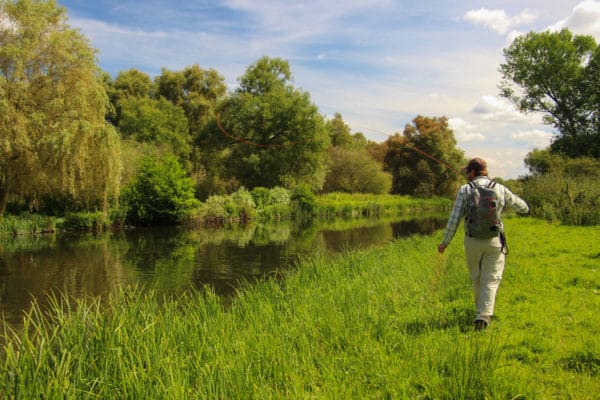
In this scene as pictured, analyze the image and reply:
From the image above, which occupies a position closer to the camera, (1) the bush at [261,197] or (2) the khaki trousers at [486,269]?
(2) the khaki trousers at [486,269]

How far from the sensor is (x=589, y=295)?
6.94m

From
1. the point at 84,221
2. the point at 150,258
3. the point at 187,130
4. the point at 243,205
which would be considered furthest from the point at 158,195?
the point at 187,130

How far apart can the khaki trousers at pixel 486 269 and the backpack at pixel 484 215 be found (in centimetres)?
12

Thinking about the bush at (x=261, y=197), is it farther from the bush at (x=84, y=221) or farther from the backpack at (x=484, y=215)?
the backpack at (x=484, y=215)

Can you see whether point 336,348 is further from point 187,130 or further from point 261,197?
point 187,130

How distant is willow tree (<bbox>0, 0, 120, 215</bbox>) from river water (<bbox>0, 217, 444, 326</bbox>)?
3.05 meters

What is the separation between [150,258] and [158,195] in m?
11.4

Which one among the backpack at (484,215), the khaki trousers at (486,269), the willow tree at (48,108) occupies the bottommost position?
the khaki trousers at (486,269)

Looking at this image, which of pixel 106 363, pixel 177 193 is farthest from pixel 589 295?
pixel 177 193

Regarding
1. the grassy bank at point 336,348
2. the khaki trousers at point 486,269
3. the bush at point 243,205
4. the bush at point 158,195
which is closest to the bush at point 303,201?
the bush at point 243,205

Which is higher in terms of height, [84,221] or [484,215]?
[484,215]

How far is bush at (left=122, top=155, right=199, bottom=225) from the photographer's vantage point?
89.7 ft

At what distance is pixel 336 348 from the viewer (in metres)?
5.38

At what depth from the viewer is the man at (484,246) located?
18.5 ft
